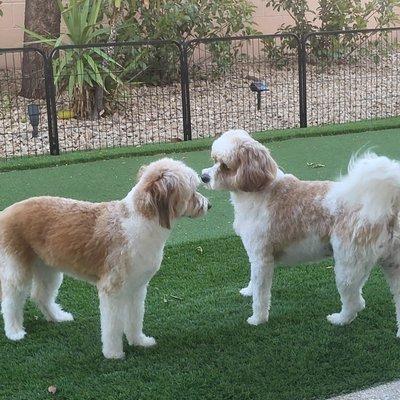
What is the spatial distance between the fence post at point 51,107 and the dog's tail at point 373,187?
5.68m

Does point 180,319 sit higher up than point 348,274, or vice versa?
point 348,274

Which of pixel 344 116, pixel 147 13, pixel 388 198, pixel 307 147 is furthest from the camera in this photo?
pixel 147 13

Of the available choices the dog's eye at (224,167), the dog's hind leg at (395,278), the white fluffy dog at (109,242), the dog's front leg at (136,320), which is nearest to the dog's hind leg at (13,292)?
the white fluffy dog at (109,242)

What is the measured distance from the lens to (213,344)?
3.92m

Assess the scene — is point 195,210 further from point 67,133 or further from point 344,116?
point 344,116

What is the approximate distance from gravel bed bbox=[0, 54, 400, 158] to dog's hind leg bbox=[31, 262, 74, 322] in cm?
501

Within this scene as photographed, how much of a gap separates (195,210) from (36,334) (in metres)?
1.24

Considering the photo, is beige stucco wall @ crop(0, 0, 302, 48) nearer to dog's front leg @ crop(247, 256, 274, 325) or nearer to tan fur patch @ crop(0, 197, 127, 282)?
tan fur patch @ crop(0, 197, 127, 282)

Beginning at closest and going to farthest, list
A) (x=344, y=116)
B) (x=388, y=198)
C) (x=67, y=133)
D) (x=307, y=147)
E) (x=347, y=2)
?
(x=388, y=198), (x=307, y=147), (x=67, y=133), (x=344, y=116), (x=347, y=2)

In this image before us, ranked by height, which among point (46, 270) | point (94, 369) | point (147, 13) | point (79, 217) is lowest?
point (94, 369)

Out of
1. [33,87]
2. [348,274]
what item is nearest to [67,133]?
[33,87]

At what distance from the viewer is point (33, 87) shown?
10938mm

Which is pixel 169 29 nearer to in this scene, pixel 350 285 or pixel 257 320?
pixel 257 320

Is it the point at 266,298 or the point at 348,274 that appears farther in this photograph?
the point at 266,298
